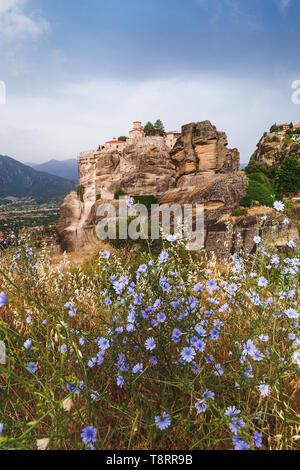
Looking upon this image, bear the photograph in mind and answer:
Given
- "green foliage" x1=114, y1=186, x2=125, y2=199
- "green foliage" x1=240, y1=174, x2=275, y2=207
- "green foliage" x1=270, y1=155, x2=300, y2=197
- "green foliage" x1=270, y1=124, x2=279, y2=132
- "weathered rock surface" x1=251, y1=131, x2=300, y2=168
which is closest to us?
"green foliage" x1=240, y1=174, x2=275, y2=207

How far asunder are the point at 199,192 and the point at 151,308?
14248mm

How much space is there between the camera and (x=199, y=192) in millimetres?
15250

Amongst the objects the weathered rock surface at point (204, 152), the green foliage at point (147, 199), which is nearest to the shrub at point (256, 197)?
the weathered rock surface at point (204, 152)

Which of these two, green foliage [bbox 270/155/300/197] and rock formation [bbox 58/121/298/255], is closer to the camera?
rock formation [bbox 58/121/298/255]

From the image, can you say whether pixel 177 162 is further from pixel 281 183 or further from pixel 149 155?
pixel 281 183

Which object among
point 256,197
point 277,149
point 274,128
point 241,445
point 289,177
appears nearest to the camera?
point 241,445

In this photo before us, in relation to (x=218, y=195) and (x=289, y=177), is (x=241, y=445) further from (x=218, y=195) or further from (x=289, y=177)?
(x=289, y=177)

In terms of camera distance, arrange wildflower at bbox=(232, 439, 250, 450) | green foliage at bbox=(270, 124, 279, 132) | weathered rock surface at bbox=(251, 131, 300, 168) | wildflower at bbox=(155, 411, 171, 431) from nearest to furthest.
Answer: wildflower at bbox=(232, 439, 250, 450) → wildflower at bbox=(155, 411, 171, 431) → weathered rock surface at bbox=(251, 131, 300, 168) → green foliage at bbox=(270, 124, 279, 132)

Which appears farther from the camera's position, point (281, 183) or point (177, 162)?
point (177, 162)

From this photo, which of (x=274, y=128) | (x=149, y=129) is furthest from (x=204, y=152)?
(x=274, y=128)

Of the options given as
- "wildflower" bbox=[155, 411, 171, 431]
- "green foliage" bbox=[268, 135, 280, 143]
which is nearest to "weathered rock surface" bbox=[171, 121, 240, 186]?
"wildflower" bbox=[155, 411, 171, 431]

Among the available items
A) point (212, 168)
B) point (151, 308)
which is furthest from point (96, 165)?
point (151, 308)

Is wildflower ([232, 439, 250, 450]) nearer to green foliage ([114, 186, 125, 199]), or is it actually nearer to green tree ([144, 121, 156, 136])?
green foliage ([114, 186, 125, 199])

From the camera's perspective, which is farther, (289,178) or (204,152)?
(204,152)
